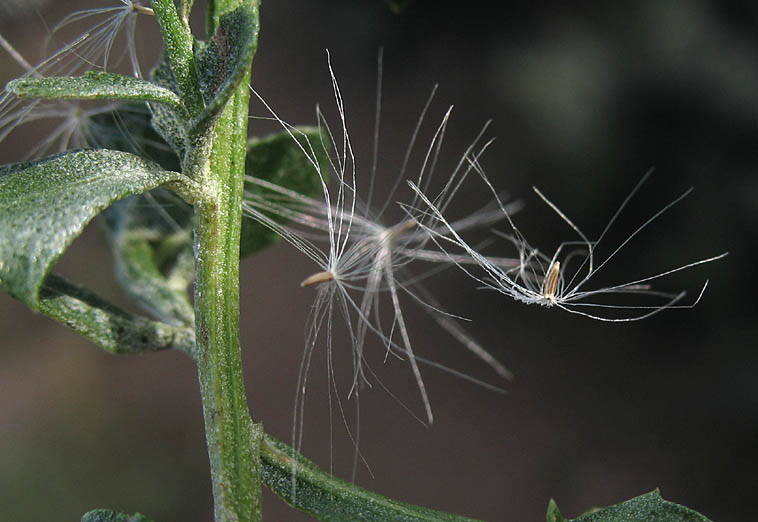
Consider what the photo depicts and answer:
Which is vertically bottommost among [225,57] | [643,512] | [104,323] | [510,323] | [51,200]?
[510,323]

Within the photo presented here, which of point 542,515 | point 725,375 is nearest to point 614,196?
point 725,375

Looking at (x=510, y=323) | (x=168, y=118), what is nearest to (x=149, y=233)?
(x=168, y=118)

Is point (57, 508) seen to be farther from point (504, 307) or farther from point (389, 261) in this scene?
point (389, 261)

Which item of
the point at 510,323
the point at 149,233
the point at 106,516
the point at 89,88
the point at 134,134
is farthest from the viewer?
the point at 510,323

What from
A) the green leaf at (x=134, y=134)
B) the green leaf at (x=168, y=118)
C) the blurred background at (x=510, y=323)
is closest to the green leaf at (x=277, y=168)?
the green leaf at (x=134, y=134)

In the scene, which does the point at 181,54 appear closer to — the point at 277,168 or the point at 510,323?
the point at 277,168

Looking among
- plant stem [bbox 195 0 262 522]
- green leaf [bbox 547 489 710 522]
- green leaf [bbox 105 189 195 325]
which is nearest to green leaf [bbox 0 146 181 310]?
plant stem [bbox 195 0 262 522]

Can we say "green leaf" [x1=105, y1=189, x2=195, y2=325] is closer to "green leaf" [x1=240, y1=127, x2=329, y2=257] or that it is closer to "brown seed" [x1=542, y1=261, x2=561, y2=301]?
"green leaf" [x1=240, y1=127, x2=329, y2=257]
